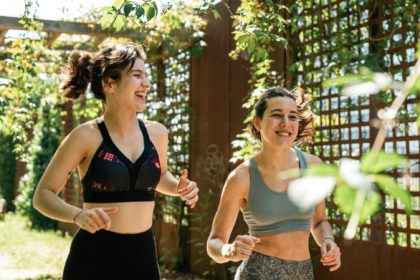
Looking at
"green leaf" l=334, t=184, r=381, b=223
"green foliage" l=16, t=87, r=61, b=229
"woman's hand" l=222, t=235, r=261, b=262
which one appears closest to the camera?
"green leaf" l=334, t=184, r=381, b=223

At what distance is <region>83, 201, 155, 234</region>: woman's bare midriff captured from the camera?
7.33 ft

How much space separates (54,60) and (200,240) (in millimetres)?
2856

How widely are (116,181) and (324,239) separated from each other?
0.81 meters

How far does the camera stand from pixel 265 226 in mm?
2283

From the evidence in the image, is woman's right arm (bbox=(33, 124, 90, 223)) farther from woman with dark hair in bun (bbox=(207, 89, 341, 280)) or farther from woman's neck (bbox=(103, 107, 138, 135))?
woman with dark hair in bun (bbox=(207, 89, 341, 280))

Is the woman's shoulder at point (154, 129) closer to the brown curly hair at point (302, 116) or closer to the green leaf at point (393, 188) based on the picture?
the brown curly hair at point (302, 116)

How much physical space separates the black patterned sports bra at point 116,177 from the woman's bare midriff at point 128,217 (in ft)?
0.06

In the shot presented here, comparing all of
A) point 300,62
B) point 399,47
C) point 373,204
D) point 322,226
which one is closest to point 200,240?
point 300,62

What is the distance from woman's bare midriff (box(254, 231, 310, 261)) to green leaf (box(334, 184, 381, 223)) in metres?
1.88

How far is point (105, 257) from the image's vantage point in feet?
7.27

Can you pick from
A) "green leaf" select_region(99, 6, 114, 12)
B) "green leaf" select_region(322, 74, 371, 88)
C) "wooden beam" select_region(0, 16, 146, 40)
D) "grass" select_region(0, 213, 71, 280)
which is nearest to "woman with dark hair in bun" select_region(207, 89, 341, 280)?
"green leaf" select_region(99, 6, 114, 12)

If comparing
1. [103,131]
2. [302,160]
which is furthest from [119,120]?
[302,160]

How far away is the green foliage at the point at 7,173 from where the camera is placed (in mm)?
16312

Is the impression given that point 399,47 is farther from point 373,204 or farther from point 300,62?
point 373,204
